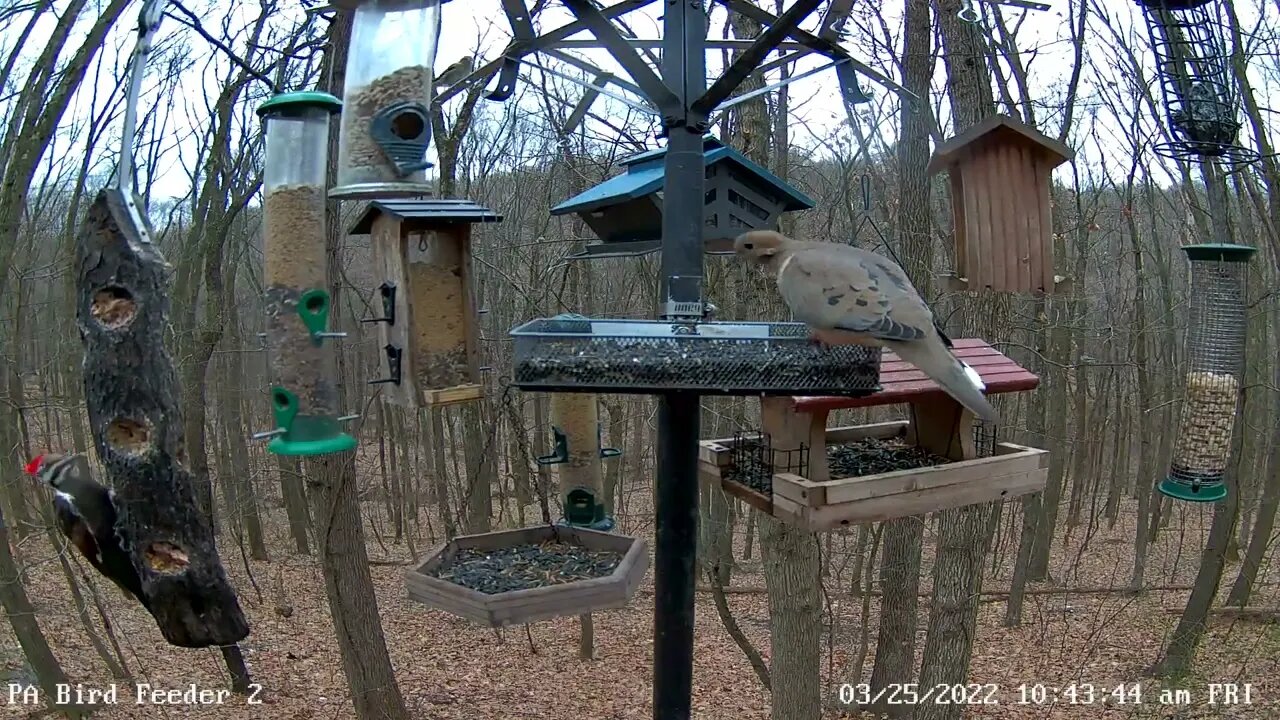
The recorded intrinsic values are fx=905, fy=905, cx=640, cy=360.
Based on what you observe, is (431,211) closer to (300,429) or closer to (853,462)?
(300,429)

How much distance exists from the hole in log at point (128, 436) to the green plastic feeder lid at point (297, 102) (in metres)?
1.38

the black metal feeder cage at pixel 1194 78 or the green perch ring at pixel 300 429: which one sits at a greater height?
the black metal feeder cage at pixel 1194 78

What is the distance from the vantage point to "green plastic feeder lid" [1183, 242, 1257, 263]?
5.22 m

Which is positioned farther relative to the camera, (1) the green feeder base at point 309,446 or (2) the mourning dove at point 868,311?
(1) the green feeder base at point 309,446

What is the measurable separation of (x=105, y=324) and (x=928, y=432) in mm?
3724

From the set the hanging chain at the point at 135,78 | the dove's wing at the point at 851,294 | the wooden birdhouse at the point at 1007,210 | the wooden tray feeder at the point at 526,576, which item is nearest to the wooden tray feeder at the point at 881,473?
the dove's wing at the point at 851,294

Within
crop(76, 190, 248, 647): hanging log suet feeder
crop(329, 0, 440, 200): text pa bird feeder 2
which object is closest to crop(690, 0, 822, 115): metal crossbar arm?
crop(329, 0, 440, 200): text pa bird feeder 2

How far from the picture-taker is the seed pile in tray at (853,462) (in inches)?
165

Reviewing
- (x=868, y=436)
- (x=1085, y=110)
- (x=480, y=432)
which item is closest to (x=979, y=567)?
(x=868, y=436)

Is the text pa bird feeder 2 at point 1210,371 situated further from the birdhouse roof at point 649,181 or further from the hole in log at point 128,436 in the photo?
the hole in log at point 128,436

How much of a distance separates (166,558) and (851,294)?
2638mm

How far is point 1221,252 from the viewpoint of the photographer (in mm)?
5270

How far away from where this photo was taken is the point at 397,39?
3635 mm
